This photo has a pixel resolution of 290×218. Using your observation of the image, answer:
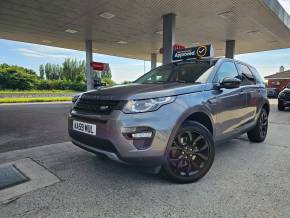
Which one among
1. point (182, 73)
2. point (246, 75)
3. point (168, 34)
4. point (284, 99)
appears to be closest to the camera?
point (182, 73)

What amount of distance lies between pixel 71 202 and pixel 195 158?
1.54 metres

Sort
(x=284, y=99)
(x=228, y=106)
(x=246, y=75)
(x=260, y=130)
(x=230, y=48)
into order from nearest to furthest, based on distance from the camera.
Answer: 1. (x=228, y=106)
2. (x=246, y=75)
3. (x=260, y=130)
4. (x=284, y=99)
5. (x=230, y=48)

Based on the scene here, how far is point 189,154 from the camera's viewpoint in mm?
2697

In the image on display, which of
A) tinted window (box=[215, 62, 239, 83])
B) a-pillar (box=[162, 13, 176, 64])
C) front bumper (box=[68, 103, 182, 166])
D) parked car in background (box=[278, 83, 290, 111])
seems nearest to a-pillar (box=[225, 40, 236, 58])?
parked car in background (box=[278, 83, 290, 111])

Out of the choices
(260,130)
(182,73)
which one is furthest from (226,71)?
(260,130)

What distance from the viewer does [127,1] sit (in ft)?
26.4

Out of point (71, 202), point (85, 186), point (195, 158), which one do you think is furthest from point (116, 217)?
point (195, 158)

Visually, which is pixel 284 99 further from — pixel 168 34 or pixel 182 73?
pixel 182 73

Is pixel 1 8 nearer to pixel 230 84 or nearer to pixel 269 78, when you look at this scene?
pixel 230 84

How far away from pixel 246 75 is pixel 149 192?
3.04 m

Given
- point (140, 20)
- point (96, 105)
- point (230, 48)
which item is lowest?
point (96, 105)

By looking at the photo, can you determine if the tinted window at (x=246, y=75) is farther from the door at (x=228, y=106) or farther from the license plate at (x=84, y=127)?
the license plate at (x=84, y=127)

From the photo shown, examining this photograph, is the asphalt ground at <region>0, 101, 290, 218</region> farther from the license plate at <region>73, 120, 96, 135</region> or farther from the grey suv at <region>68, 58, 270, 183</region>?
the license plate at <region>73, 120, 96, 135</region>

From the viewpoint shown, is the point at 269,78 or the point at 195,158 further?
the point at 269,78
